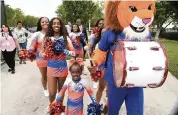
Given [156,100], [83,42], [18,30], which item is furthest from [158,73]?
[18,30]

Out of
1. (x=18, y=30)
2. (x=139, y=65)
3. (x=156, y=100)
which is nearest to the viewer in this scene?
A: (x=139, y=65)

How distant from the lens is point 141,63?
3285 mm

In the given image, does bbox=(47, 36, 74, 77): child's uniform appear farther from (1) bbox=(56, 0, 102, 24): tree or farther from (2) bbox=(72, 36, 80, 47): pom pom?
(1) bbox=(56, 0, 102, 24): tree

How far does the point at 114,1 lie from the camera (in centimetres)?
382

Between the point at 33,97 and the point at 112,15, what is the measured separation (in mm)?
3408

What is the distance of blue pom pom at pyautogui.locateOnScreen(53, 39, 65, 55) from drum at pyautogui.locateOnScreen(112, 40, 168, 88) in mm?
1777

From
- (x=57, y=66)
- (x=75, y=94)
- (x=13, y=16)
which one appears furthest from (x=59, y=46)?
(x=13, y=16)

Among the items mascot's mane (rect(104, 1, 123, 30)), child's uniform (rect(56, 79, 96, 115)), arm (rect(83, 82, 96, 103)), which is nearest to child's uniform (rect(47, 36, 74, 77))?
child's uniform (rect(56, 79, 96, 115))

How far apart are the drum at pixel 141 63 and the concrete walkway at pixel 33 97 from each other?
1.47 meters

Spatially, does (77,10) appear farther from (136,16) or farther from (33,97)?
(136,16)

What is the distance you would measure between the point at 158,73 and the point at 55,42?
2.16 metres

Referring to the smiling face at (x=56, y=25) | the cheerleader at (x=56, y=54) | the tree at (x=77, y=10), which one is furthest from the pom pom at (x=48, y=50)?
the tree at (x=77, y=10)

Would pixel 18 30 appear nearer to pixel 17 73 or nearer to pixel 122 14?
pixel 17 73

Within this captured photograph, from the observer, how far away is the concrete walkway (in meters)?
5.82
